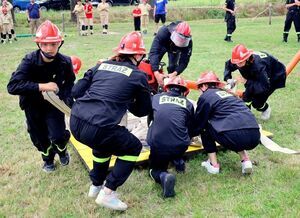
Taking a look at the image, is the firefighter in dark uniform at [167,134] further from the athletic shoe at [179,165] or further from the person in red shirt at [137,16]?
the person in red shirt at [137,16]

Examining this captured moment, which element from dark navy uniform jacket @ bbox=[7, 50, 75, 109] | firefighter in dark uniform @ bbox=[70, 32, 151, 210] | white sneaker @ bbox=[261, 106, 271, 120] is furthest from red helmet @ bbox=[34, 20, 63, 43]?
white sneaker @ bbox=[261, 106, 271, 120]

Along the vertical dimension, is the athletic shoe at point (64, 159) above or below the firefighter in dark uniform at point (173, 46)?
below

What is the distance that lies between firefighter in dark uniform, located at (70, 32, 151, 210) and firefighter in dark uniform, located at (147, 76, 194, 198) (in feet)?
1.51

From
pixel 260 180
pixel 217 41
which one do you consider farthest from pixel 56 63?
pixel 217 41

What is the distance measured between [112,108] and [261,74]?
9.16 feet

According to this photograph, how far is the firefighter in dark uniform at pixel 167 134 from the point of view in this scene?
13.0ft

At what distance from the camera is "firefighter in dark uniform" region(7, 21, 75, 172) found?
3.75m

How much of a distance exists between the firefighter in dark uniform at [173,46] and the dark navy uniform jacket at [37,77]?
174 cm

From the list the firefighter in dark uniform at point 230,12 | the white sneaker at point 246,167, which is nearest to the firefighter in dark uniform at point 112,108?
the white sneaker at point 246,167

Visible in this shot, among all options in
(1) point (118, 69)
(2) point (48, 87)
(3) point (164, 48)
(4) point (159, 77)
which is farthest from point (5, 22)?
(1) point (118, 69)

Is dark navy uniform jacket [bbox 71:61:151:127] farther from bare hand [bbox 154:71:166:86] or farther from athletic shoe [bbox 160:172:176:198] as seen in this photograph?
bare hand [bbox 154:71:166:86]

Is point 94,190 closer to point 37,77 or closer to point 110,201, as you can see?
point 110,201

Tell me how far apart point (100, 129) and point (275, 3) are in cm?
2790

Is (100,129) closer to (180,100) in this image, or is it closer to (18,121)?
(180,100)
